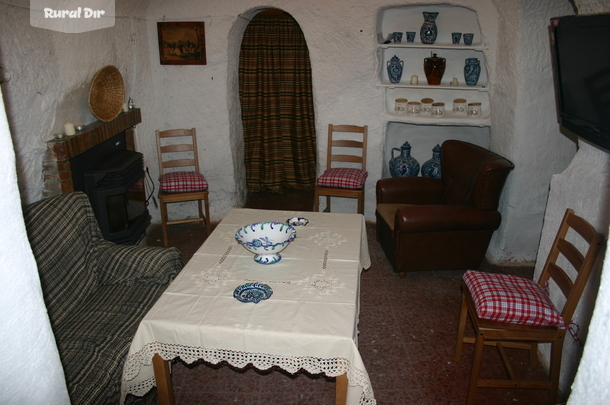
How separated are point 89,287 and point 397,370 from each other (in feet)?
6.04

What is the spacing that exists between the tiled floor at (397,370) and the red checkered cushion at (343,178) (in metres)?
1.12

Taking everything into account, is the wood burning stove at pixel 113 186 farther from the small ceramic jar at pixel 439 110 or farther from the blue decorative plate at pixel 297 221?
the small ceramic jar at pixel 439 110

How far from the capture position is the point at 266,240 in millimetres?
2430

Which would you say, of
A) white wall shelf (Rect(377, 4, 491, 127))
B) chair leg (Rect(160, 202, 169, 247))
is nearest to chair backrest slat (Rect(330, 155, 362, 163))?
white wall shelf (Rect(377, 4, 491, 127))

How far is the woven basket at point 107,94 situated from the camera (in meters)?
3.42

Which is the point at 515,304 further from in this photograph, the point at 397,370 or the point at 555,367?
the point at 397,370

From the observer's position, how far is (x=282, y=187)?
5.76m

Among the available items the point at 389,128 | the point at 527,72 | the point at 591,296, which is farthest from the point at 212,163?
the point at 591,296

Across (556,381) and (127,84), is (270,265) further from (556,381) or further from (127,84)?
(127,84)

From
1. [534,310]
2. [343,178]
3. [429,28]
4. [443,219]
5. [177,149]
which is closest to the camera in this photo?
[534,310]

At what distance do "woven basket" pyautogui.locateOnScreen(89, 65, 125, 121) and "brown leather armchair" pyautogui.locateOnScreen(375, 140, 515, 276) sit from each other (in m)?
2.35

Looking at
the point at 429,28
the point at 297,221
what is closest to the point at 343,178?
the point at 297,221

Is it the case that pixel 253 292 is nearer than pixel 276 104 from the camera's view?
Yes

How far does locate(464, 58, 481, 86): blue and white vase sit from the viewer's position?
4.18 meters
